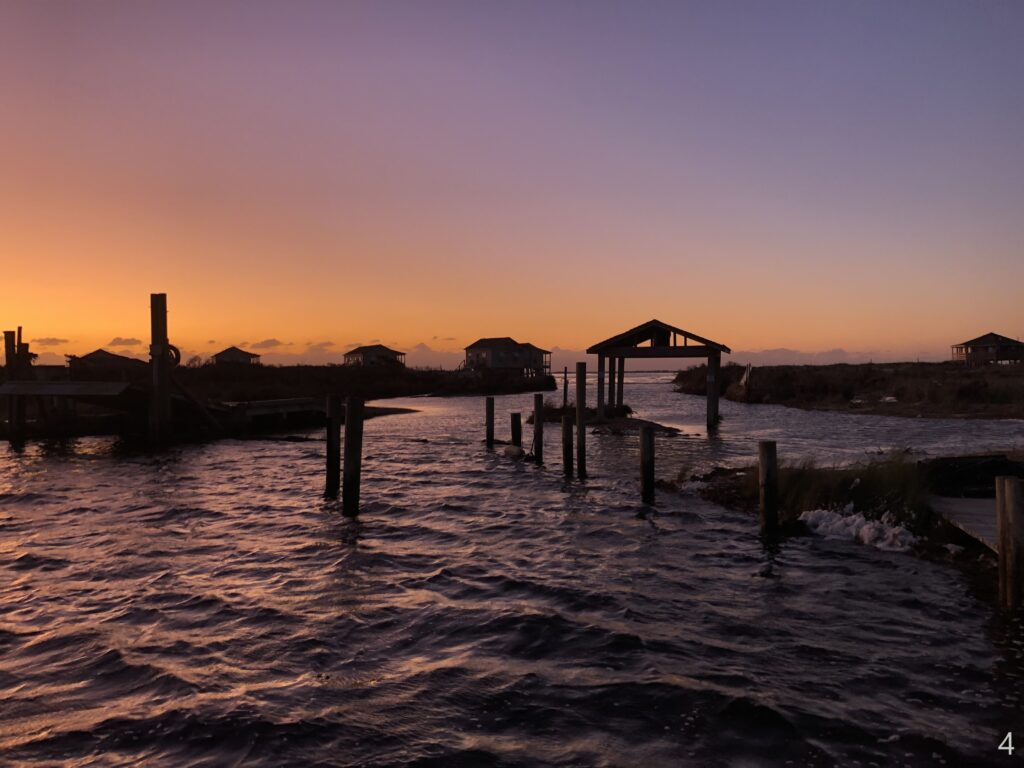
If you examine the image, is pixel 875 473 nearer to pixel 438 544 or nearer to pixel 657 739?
pixel 438 544

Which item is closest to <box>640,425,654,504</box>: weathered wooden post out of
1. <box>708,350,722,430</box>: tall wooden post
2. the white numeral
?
the white numeral

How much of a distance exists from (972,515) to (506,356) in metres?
84.8

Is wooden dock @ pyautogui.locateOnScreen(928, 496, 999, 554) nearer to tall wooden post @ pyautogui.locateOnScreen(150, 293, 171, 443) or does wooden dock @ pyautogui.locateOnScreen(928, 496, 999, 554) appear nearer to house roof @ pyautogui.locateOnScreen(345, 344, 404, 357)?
tall wooden post @ pyautogui.locateOnScreen(150, 293, 171, 443)

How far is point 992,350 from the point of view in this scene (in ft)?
263

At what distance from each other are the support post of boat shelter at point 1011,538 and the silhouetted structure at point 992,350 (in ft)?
276

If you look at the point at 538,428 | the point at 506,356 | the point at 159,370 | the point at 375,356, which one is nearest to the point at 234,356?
the point at 375,356

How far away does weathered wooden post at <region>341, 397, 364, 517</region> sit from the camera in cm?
1420

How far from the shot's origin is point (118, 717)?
20.3 feet

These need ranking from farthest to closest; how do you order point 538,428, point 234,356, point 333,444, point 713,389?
point 234,356 → point 713,389 → point 538,428 → point 333,444

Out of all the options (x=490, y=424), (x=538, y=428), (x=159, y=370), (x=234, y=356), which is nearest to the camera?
(x=538, y=428)

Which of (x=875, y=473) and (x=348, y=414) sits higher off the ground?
(x=348, y=414)

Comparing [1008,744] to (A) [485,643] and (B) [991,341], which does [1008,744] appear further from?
(B) [991,341]

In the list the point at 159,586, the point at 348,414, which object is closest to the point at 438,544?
the point at 348,414

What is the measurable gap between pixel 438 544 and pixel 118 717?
22.1ft
